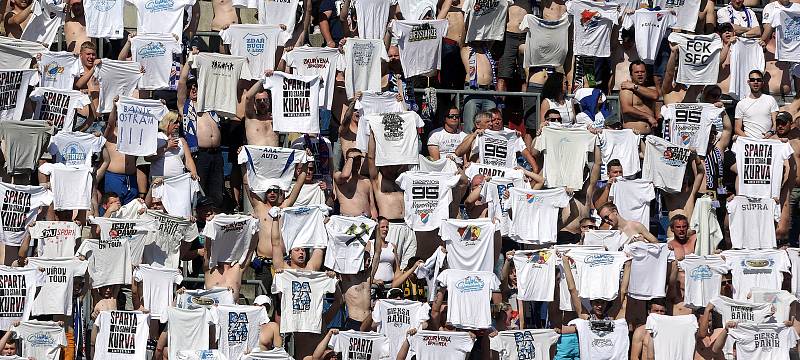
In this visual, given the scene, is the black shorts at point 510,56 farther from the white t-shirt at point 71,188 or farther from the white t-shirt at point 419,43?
the white t-shirt at point 71,188

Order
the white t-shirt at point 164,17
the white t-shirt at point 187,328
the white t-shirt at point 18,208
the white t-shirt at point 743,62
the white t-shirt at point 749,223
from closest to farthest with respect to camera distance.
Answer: the white t-shirt at point 187,328 → the white t-shirt at point 18,208 → the white t-shirt at point 749,223 → the white t-shirt at point 164,17 → the white t-shirt at point 743,62

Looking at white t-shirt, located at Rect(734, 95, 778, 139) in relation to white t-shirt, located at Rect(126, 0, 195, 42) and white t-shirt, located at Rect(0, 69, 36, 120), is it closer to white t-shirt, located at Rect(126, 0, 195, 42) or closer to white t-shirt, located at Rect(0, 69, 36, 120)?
white t-shirt, located at Rect(126, 0, 195, 42)

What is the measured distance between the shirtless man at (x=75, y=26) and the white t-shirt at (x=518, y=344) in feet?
23.6

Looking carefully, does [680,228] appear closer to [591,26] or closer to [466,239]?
[466,239]

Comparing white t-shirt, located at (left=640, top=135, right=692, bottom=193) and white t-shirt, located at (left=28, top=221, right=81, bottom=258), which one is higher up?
white t-shirt, located at (left=640, top=135, right=692, bottom=193)

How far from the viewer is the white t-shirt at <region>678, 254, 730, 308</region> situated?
24.5m

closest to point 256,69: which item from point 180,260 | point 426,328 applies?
point 180,260

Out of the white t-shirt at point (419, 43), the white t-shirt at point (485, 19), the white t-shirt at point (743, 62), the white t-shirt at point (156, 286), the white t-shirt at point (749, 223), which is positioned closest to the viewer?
the white t-shirt at point (156, 286)

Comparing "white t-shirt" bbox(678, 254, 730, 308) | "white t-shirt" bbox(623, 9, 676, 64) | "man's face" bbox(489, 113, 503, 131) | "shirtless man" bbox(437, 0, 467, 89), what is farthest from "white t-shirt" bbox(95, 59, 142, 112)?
"white t-shirt" bbox(678, 254, 730, 308)

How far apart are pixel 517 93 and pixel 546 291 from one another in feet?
10.1

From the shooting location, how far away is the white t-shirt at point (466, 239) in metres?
24.3

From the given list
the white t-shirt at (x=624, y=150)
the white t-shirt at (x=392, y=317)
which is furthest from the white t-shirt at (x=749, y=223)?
the white t-shirt at (x=392, y=317)

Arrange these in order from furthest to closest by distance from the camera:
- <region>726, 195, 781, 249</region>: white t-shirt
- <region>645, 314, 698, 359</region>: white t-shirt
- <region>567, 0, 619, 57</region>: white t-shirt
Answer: <region>567, 0, 619, 57</region>: white t-shirt < <region>726, 195, 781, 249</region>: white t-shirt < <region>645, 314, 698, 359</region>: white t-shirt

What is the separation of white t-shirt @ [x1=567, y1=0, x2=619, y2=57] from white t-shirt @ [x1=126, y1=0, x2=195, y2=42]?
5307mm
